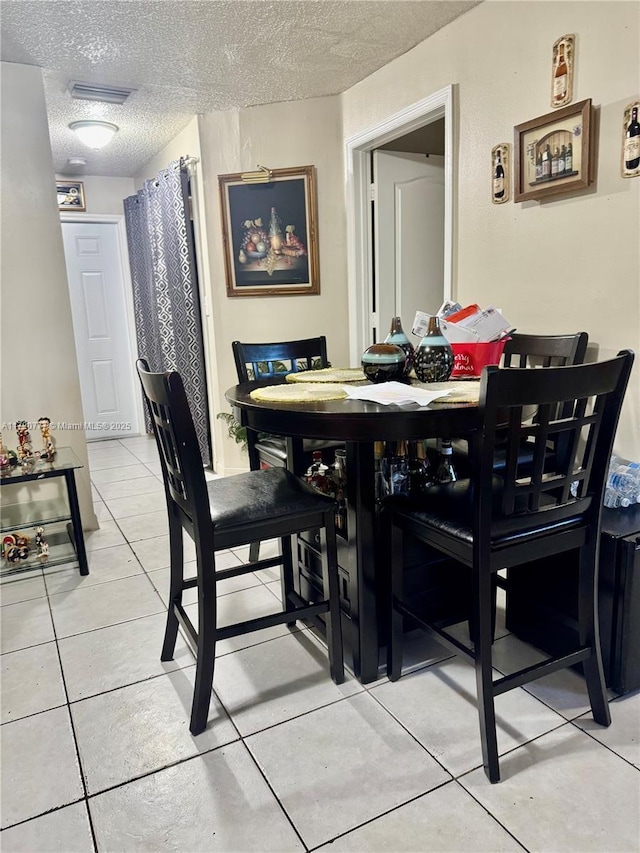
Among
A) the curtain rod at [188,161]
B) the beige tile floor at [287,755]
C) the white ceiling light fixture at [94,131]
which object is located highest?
the white ceiling light fixture at [94,131]

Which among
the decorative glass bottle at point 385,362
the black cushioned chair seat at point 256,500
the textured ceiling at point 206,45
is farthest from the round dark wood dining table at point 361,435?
the textured ceiling at point 206,45

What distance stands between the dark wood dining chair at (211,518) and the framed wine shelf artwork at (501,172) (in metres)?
1.58

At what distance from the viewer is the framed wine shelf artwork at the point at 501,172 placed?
95.9 inches

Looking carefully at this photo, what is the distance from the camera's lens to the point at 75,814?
1.38 meters

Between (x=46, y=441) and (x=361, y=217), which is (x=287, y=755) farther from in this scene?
(x=361, y=217)

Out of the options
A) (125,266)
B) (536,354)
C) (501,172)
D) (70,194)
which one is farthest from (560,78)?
(70,194)

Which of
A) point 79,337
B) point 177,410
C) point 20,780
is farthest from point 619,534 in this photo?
point 79,337

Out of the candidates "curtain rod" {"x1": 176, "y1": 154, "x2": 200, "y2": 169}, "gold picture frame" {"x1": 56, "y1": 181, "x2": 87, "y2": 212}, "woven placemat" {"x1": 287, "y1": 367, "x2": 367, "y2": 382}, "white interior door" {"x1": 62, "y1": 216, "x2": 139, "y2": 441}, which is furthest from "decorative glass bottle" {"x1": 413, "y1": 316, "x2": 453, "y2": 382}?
"gold picture frame" {"x1": 56, "y1": 181, "x2": 87, "y2": 212}

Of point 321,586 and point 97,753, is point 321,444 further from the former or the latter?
point 97,753

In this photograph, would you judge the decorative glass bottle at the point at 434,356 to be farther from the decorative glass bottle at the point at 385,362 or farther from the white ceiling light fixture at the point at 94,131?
the white ceiling light fixture at the point at 94,131

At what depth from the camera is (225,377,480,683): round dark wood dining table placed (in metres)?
1.43

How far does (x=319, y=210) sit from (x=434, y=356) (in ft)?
7.21

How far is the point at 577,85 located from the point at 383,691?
225 centimetres

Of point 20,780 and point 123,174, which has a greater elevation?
point 123,174
